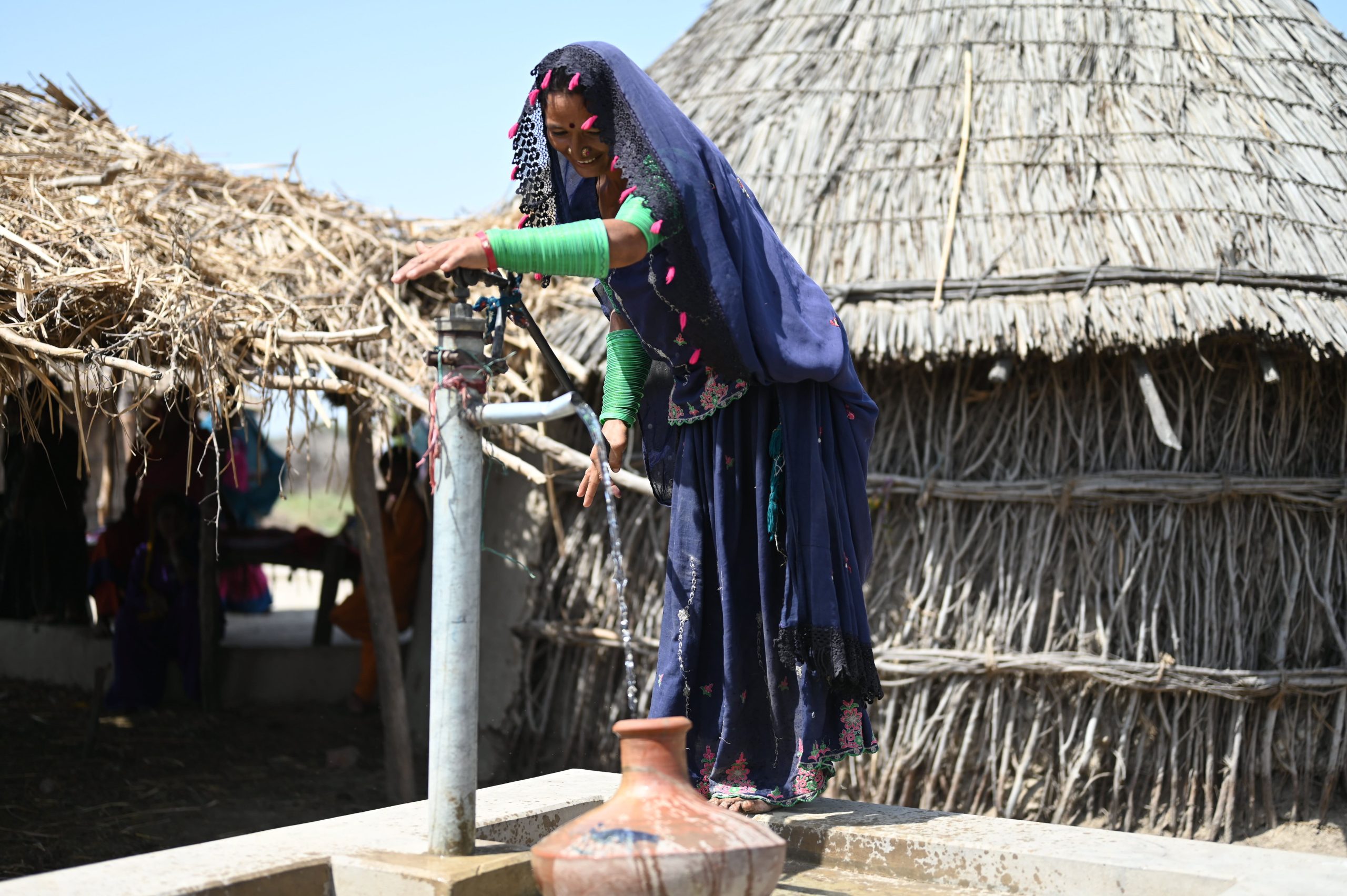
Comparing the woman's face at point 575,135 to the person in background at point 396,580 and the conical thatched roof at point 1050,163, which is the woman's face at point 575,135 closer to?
the conical thatched roof at point 1050,163

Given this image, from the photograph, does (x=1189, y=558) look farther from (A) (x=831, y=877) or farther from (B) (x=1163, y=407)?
(A) (x=831, y=877)

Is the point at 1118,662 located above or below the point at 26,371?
below

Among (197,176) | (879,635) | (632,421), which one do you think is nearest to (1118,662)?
(879,635)

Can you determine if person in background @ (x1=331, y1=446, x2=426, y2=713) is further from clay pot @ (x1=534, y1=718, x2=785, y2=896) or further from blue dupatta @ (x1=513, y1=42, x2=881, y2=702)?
clay pot @ (x1=534, y1=718, x2=785, y2=896)

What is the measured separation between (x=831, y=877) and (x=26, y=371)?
126 inches

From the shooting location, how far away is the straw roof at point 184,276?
3.93 meters

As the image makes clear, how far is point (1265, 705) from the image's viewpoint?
17.3 feet

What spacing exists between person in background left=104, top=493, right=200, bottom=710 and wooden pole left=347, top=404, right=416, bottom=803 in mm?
1902

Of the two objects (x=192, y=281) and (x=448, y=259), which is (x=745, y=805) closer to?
(x=448, y=259)

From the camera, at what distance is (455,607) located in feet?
7.60

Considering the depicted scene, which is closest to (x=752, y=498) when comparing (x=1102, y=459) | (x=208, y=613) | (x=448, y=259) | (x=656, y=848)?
(x=448, y=259)

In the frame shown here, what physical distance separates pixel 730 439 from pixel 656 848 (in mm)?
1154

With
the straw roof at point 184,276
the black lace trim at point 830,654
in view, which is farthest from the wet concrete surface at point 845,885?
the straw roof at point 184,276

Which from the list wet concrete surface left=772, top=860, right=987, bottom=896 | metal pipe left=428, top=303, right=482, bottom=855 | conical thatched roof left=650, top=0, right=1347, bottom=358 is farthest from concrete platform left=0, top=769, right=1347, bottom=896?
conical thatched roof left=650, top=0, right=1347, bottom=358
